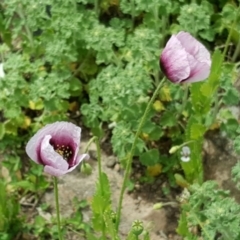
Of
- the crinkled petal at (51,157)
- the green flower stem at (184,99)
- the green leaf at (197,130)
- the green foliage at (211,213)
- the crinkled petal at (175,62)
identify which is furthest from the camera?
the green flower stem at (184,99)

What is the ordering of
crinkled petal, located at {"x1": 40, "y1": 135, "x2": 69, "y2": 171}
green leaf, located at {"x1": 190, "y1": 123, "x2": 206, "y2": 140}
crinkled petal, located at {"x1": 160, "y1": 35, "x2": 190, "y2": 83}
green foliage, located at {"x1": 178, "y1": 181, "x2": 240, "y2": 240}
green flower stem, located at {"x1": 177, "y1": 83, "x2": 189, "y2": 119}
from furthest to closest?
green flower stem, located at {"x1": 177, "y1": 83, "x2": 189, "y2": 119} < green leaf, located at {"x1": 190, "y1": 123, "x2": 206, "y2": 140} < green foliage, located at {"x1": 178, "y1": 181, "x2": 240, "y2": 240} < crinkled petal, located at {"x1": 160, "y1": 35, "x2": 190, "y2": 83} < crinkled petal, located at {"x1": 40, "y1": 135, "x2": 69, "y2": 171}

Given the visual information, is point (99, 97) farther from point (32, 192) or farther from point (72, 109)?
point (32, 192)

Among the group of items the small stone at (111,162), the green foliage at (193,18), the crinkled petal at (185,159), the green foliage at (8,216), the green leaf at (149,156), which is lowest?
the green foliage at (8,216)

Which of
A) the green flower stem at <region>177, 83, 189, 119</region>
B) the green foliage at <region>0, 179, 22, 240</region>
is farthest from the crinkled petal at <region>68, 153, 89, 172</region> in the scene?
the green flower stem at <region>177, 83, 189, 119</region>

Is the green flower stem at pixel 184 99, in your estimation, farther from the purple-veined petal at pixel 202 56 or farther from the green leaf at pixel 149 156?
the purple-veined petal at pixel 202 56

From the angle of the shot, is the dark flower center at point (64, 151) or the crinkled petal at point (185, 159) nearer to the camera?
the dark flower center at point (64, 151)

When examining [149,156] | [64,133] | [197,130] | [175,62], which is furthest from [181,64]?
[149,156]

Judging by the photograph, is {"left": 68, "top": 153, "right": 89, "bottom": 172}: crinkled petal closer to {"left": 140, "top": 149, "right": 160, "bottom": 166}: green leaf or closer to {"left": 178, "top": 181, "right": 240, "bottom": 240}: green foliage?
{"left": 178, "top": 181, "right": 240, "bottom": 240}: green foliage

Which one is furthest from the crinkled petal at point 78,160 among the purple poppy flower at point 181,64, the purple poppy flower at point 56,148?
the purple poppy flower at point 181,64
